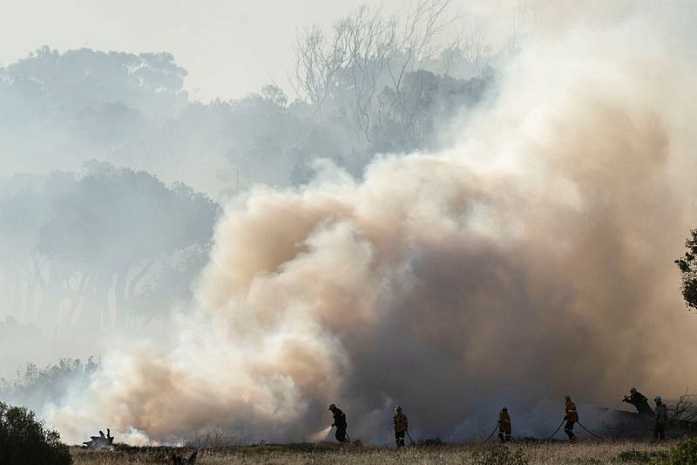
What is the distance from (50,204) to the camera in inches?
4279

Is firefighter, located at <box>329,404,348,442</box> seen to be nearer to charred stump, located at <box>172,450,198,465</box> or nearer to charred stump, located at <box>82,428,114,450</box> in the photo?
charred stump, located at <box>82,428,114,450</box>

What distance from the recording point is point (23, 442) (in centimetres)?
2478

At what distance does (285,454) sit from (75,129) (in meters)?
119

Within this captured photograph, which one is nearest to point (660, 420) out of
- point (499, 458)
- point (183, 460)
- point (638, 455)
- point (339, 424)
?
point (638, 455)

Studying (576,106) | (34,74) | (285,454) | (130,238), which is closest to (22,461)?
(285,454)

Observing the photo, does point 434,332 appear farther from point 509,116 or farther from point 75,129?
point 75,129

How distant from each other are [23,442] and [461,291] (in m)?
32.3

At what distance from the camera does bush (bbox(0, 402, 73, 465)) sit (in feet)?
80.3

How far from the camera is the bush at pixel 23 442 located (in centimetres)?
2447

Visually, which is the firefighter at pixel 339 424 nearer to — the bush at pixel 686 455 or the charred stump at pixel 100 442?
the charred stump at pixel 100 442

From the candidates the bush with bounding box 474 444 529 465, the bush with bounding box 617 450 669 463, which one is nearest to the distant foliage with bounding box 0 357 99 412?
the bush with bounding box 617 450 669 463

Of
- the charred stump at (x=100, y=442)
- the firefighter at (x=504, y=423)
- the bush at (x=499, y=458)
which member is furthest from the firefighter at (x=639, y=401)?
the charred stump at (x=100, y=442)

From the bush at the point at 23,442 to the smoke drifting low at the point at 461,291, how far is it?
652 inches

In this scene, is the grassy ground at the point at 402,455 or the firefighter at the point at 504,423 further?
the firefighter at the point at 504,423
